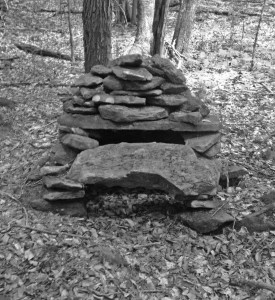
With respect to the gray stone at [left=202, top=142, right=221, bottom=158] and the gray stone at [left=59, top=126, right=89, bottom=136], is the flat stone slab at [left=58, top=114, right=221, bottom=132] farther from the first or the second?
the gray stone at [left=202, top=142, right=221, bottom=158]

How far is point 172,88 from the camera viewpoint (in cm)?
551

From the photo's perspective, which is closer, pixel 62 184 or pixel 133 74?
pixel 62 184

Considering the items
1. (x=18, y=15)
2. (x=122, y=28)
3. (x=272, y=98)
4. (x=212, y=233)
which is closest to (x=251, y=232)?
(x=212, y=233)

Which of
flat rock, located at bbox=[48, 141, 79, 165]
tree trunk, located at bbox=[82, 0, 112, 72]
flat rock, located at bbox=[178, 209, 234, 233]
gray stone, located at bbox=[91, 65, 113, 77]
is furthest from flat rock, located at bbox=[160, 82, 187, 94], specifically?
tree trunk, located at bbox=[82, 0, 112, 72]

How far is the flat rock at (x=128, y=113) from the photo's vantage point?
525 centimetres

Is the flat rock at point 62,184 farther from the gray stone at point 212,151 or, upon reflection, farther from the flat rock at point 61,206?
the gray stone at point 212,151

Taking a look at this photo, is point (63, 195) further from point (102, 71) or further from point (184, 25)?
point (184, 25)

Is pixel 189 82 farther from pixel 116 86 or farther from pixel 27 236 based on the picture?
pixel 27 236

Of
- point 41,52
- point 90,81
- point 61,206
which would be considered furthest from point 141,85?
point 41,52

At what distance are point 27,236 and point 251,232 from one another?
2.98m

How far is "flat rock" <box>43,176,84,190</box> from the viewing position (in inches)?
200

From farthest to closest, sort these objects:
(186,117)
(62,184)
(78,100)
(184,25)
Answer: (184,25) < (78,100) < (186,117) < (62,184)

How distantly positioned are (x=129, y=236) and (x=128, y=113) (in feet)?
5.52

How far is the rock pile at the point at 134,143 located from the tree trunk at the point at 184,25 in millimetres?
5976
